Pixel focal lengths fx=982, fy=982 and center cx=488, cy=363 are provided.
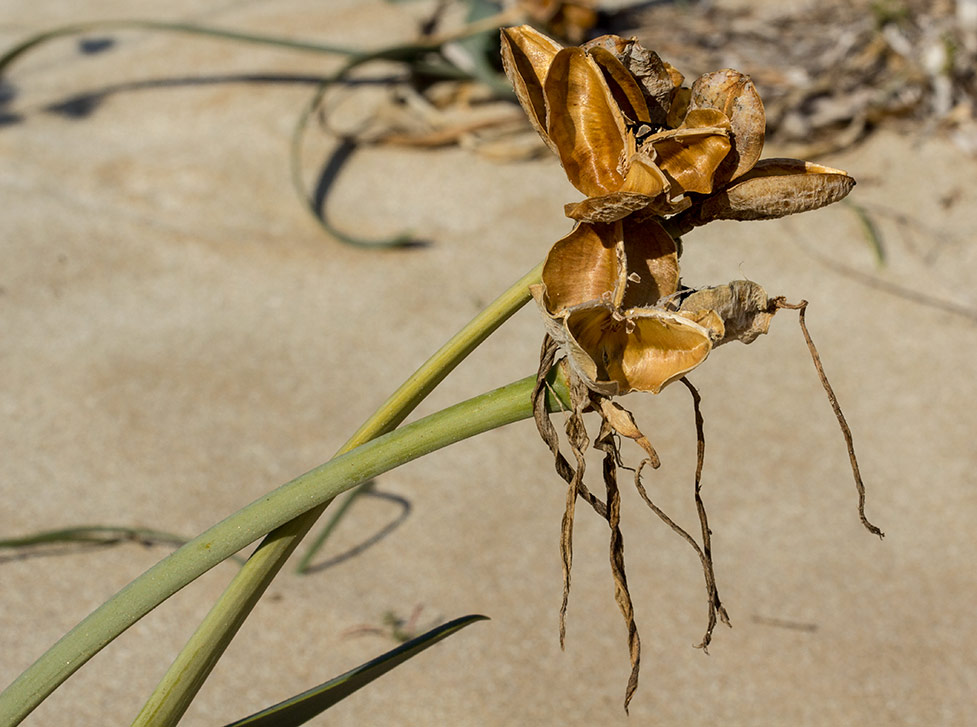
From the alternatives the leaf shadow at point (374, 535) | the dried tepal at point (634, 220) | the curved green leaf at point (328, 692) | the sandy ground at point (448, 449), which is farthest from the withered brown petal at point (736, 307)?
the leaf shadow at point (374, 535)

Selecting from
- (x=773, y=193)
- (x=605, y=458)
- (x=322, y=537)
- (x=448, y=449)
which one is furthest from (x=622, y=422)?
(x=448, y=449)

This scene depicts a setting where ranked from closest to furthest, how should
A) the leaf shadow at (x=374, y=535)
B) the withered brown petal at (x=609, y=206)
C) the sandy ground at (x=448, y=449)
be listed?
the withered brown petal at (x=609, y=206), the sandy ground at (x=448, y=449), the leaf shadow at (x=374, y=535)

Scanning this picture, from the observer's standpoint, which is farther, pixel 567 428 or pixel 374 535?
pixel 374 535

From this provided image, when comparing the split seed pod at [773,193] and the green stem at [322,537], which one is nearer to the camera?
the split seed pod at [773,193]

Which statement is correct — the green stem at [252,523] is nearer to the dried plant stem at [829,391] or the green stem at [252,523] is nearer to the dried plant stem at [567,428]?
the dried plant stem at [567,428]

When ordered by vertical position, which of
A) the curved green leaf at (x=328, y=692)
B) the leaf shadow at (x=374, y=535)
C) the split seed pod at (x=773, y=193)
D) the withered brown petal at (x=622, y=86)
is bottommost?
the leaf shadow at (x=374, y=535)

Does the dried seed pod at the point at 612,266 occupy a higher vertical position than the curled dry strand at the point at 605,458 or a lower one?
higher

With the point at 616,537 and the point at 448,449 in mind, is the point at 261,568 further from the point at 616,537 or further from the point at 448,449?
the point at 448,449
